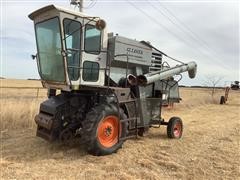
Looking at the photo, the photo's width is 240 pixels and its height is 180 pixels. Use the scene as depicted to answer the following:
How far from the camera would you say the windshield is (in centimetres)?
689

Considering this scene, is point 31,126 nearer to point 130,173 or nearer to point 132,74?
point 132,74

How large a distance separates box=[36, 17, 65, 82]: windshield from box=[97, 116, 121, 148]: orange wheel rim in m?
1.26

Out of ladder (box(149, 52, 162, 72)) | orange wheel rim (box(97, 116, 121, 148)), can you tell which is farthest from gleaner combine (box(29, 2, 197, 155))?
ladder (box(149, 52, 162, 72))

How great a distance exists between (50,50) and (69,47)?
0.60 metres

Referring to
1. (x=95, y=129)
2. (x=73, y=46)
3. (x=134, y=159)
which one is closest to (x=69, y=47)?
(x=73, y=46)

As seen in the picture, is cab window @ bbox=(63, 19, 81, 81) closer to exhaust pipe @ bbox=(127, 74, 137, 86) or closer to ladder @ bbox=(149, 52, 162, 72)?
exhaust pipe @ bbox=(127, 74, 137, 86)

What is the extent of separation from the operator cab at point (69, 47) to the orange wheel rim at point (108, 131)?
92cm

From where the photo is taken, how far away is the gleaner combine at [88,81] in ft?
22.1

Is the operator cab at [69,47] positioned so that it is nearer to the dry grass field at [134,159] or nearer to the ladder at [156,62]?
the dry grass field at [134,159]

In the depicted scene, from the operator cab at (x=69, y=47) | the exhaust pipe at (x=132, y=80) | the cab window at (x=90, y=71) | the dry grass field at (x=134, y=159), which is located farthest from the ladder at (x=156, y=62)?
the cab window at (x=90, y=71)

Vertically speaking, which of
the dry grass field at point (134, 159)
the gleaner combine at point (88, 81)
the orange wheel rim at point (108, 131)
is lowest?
the dry grass field at point (134, 159)

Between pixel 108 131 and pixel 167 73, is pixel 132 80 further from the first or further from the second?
pixel 108 131

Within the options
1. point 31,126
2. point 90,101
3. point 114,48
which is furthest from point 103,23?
point 31,126

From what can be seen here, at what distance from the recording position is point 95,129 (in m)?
6.50
